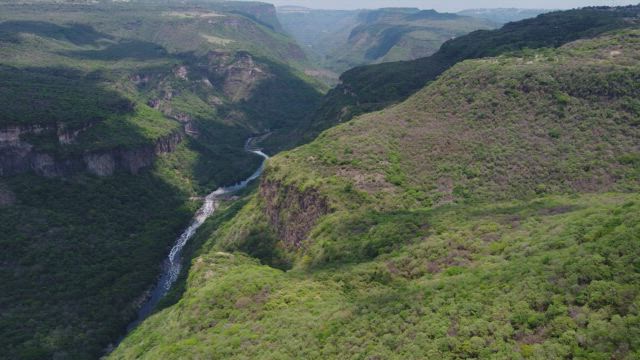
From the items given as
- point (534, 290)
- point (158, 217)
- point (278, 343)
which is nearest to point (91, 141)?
point (158, 217)

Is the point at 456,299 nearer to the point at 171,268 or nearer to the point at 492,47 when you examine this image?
the point at 171,268

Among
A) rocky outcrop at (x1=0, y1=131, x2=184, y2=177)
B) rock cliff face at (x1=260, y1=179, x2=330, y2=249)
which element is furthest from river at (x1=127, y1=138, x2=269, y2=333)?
rock cliff face at (x1=260, y1=179, x2=330, y2=249)

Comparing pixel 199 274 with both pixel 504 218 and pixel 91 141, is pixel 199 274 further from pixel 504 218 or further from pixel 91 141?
pixel 91 141

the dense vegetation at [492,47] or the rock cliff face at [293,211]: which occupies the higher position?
the dense vegetation at [492,47]

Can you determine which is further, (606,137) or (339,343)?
(606,137)

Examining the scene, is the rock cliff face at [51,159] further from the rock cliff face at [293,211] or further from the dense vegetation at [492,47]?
the rock cliff face at [293,211]

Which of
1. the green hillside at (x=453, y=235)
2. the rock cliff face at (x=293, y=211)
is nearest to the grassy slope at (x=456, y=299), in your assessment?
the green hillside at (x=453, y=235)

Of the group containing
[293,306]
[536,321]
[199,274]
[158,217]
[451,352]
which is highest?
[536,321]
